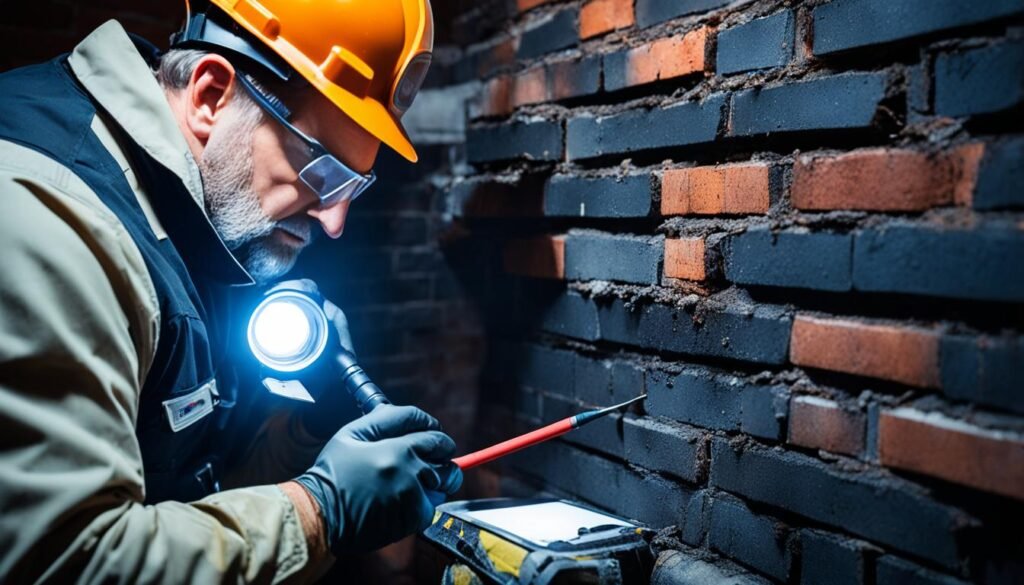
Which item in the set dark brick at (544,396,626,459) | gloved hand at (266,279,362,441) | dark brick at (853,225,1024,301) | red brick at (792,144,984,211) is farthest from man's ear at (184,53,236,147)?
dark brick at (853,225,1024,301)

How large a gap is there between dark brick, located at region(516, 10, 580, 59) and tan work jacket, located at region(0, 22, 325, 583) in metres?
1.15

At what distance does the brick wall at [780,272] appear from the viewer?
1.09 m

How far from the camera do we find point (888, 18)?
120cm

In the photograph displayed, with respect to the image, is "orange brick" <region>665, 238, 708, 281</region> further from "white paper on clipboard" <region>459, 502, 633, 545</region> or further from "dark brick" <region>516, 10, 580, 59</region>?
"dark brick" <region>516, 10, 580, 59</region>

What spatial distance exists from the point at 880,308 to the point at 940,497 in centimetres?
31

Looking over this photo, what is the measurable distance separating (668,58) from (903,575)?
42.5 inches

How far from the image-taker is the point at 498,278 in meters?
2.23

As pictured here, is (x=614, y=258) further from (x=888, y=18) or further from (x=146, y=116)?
(x=146, y=116)


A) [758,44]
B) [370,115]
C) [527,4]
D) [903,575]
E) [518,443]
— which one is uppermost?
[527,4]

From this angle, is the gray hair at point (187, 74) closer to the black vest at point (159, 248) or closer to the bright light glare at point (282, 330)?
the black vest at point (159, 248)

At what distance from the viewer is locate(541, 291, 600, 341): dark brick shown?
1.82 meters

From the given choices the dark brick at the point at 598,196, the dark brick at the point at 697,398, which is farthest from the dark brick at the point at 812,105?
the dark brick at the point at 697,398

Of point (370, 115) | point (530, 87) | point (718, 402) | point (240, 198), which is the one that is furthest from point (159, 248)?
point (718, 402)

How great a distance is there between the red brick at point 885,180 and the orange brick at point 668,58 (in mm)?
345
